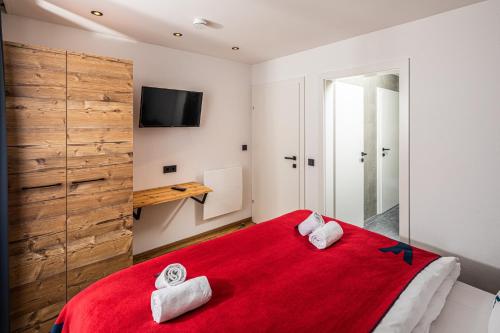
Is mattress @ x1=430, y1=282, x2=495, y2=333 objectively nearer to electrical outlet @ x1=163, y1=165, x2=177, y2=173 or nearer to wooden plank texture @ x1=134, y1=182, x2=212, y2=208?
wooden plank texture @ x1=134, y1=182, x2=212, y2=208

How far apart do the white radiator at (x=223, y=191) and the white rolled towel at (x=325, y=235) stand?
1.92m

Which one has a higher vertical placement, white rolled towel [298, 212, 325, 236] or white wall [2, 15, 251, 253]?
white wall [2, 15, 251, 253]

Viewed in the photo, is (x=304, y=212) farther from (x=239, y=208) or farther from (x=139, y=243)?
(x=139, y=243)

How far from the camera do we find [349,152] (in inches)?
139

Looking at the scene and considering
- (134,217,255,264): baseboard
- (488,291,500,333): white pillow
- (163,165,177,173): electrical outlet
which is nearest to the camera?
(488,291,500,333): white pillow

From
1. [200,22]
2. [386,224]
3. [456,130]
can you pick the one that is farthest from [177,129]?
[386,224]

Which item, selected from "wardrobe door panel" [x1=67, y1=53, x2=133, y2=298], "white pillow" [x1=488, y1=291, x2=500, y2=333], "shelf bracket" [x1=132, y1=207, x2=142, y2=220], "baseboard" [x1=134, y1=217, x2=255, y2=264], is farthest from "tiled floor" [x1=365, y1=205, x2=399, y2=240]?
"wardrobe door panel" [x1=67, y1=53, x2=133, y2=298]

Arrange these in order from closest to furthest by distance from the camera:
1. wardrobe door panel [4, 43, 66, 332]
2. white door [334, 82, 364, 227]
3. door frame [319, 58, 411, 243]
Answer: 1. wardrobe door panel [4, 43, 66, 332]
2. door frame [319, 58, 411, 243]
3. white door [334, 82, 364, 227]

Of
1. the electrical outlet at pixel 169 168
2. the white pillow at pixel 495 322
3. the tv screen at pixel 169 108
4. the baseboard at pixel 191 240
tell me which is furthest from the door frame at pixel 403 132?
the electrical outlet at pixel 169 168

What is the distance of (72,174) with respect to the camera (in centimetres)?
214

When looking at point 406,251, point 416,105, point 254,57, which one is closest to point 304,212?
point 406,251

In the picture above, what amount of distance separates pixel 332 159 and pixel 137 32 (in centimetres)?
256

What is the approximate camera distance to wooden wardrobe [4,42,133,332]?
6.32 feet

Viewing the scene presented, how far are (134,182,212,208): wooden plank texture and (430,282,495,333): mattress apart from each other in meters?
2.36
